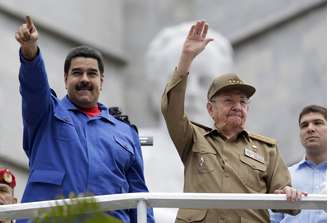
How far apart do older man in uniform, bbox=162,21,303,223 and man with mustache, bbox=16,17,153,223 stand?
0.79 ft

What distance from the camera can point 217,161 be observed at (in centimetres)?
1133

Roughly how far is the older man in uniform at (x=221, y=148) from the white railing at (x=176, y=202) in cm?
53

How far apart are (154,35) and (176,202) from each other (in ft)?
36.1

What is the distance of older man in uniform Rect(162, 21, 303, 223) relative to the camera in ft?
36.8

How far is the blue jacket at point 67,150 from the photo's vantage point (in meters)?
11.0

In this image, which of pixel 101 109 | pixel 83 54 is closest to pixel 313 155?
pixel 101 109

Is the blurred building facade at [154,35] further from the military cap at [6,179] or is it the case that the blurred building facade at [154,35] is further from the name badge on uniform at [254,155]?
the name badge on uniform at [254,155]

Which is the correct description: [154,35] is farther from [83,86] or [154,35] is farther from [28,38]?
[28,38]

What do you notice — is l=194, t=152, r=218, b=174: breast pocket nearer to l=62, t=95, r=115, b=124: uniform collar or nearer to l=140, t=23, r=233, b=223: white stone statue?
l=62, t=95, r=115, b=124: uniform collar

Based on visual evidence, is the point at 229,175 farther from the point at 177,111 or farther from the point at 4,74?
the point at 4,74

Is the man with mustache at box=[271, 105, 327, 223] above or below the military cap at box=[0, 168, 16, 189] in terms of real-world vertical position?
above

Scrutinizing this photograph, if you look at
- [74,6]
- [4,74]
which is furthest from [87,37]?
[4,74]

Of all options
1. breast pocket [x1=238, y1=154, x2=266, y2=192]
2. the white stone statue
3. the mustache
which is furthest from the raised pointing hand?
the white stone statue

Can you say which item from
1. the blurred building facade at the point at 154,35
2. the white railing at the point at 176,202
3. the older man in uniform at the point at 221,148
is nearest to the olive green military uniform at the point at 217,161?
the older man in uniform at the point at 221,148
